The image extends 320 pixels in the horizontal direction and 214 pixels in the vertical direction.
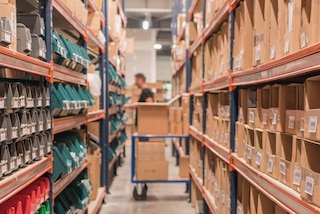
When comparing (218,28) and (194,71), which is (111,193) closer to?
(194,71)

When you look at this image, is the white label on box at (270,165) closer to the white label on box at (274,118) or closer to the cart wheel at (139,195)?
the white label on box at (274,118)

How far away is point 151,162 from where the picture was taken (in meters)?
5.22

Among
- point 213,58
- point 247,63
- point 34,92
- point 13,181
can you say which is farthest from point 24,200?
point 213,58

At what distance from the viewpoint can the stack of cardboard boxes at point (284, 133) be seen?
4.80 feet

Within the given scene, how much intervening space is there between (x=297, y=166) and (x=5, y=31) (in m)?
1.35

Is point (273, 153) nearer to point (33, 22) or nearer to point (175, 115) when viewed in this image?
point (33, 22)

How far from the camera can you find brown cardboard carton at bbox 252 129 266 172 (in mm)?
2021

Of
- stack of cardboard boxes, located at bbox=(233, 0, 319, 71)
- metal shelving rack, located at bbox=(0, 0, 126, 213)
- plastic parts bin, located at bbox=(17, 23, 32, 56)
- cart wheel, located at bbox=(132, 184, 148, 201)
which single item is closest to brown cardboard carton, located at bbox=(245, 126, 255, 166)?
stack of cardboard boxes, located at bbox=(233, 0, 319, 71)

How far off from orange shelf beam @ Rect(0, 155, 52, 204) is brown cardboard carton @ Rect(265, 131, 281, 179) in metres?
1.19

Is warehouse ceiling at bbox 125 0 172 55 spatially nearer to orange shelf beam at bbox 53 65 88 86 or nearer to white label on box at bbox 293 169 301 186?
orange shelf beam at bbox 53 65 88 86

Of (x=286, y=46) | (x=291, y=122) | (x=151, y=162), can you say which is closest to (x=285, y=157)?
(x=291, y=122)

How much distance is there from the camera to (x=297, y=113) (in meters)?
1.67

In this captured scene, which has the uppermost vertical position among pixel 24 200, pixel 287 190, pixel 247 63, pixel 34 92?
pixel 247 63

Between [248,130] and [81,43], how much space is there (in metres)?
2.06
